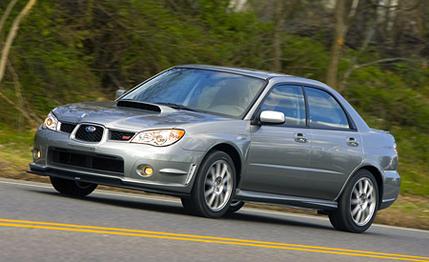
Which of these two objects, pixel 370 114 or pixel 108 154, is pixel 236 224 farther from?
pixel 370 114

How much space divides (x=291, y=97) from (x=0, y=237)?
4.93m

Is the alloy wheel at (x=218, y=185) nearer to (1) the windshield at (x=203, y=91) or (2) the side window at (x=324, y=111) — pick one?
(1) the windshield at (x=203, y=91)

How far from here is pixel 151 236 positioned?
8.75 metres

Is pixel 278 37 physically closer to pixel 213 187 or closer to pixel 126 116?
pixel 213 187

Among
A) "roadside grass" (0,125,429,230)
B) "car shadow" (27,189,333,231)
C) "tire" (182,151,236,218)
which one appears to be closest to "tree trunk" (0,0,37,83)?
"roadside grass" (0,125,429,230)

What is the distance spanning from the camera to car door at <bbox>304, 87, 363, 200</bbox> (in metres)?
11.9

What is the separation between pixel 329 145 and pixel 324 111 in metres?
0.53

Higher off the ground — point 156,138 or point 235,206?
point 156,138

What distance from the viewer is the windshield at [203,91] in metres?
11.3

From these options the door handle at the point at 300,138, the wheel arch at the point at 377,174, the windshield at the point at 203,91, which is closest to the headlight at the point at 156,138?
the windshield at the point at 203,91

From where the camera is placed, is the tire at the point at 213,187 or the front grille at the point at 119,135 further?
the tire at the point at 213,187

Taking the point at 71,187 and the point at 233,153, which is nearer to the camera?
the point at 233,153

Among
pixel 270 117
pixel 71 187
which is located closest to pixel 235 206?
pixel 270 117

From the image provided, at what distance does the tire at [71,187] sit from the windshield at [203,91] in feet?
3.55
